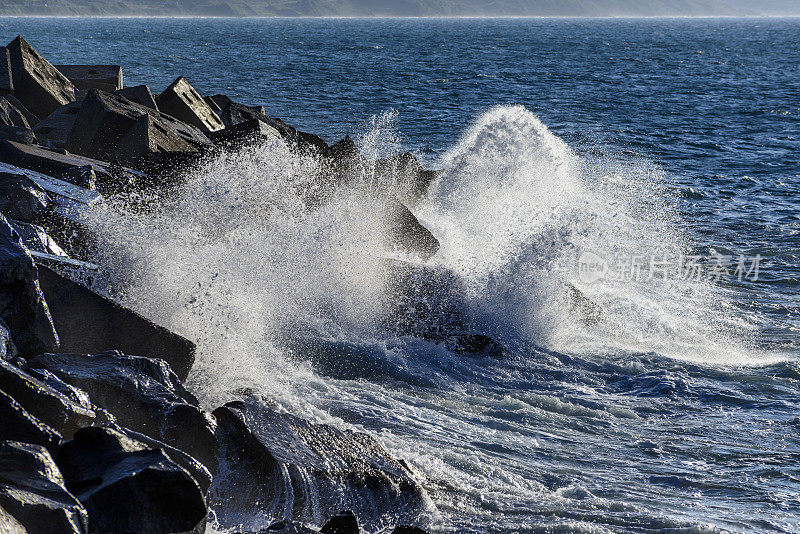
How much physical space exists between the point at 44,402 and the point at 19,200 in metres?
3.88

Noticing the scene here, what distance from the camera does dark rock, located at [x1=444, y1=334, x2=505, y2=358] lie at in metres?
8.15

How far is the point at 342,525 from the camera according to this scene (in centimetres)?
434

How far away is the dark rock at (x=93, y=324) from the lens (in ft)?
18.4

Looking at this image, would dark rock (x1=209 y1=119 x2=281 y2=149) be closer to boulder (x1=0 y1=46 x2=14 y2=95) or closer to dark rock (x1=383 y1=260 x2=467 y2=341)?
boulder (x1=0 y1=46 x2=14 y2=95)

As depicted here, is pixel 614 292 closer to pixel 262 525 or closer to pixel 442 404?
pixel 442 404

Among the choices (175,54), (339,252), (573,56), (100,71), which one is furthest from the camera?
(573,56)

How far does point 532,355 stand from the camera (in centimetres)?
841

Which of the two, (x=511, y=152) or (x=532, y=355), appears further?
(x=511, y=152)

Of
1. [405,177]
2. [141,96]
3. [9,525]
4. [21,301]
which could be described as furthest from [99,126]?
[9,525]

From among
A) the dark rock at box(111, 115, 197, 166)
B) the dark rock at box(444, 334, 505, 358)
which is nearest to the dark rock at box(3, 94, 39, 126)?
the dark rock at box(111, 115, 197, 166)

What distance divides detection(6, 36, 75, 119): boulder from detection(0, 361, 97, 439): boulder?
10236mm

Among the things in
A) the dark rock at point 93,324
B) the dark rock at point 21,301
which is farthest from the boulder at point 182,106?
the dark rock at point 21,301

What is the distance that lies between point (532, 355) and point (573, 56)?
5940 cm

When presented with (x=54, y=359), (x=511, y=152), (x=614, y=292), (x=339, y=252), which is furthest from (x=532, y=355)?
(x=511, y=152)
